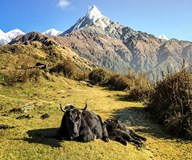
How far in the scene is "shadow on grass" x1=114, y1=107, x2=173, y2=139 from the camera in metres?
19.6

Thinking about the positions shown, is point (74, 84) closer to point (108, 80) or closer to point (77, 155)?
point (108, 80)

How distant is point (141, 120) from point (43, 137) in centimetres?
962

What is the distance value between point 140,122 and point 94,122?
276 inches

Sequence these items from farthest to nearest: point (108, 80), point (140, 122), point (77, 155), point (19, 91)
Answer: point (108, 80), point (19, 91), point (140, 122), point (77, 155)

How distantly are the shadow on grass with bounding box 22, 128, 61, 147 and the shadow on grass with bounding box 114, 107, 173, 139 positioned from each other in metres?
6.28

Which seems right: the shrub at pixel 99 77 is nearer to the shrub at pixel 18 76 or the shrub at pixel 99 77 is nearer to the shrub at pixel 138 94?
the shrub at pixel 18 76

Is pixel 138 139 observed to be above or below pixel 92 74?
below

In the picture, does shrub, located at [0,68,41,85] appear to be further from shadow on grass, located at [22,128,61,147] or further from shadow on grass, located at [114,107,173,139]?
shadow on grass, located at [22,128,61,147]

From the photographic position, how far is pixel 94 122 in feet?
51.4

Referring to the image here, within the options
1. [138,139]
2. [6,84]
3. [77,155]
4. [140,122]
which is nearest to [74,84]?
[6,84]

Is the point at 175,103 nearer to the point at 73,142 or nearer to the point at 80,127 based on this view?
the point at 80,127

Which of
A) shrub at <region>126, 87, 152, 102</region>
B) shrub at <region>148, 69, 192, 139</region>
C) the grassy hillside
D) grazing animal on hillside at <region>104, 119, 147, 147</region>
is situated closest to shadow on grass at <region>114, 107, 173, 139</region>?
the grassy hillside

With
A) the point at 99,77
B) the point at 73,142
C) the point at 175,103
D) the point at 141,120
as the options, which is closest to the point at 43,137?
the point at 73,142

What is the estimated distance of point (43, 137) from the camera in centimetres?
1465
